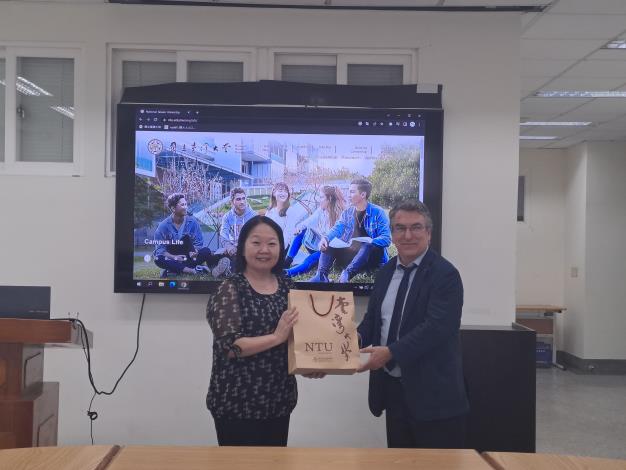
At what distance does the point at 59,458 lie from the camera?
1804 mm

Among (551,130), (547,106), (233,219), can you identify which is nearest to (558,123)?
(551,130)

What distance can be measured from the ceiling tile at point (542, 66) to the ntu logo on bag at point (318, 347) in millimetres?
3668

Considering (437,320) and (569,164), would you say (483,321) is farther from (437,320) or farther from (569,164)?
(569,164)

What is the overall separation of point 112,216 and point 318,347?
7.00 ft

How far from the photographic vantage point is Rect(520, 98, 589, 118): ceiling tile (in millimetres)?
6422

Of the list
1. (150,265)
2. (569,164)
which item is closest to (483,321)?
(150,265)

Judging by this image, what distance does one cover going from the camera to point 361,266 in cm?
384

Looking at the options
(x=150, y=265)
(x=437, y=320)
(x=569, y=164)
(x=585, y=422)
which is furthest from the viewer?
(x=569, y=164)

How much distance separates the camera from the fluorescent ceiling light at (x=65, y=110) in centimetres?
400

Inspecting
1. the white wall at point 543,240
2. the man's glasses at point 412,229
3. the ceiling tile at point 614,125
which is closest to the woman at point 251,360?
the man's glasses at point 412,229

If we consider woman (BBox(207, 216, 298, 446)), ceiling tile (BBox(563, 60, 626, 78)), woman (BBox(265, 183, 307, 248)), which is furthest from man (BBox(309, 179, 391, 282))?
ceiling tile (BBox(563, 60, 626, 78))

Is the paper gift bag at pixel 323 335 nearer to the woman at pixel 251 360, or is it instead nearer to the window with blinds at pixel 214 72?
the woman at pixel 251 360

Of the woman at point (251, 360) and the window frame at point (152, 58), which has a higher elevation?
the window frame at point (152, 58)

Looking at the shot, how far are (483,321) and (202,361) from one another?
1.81m
